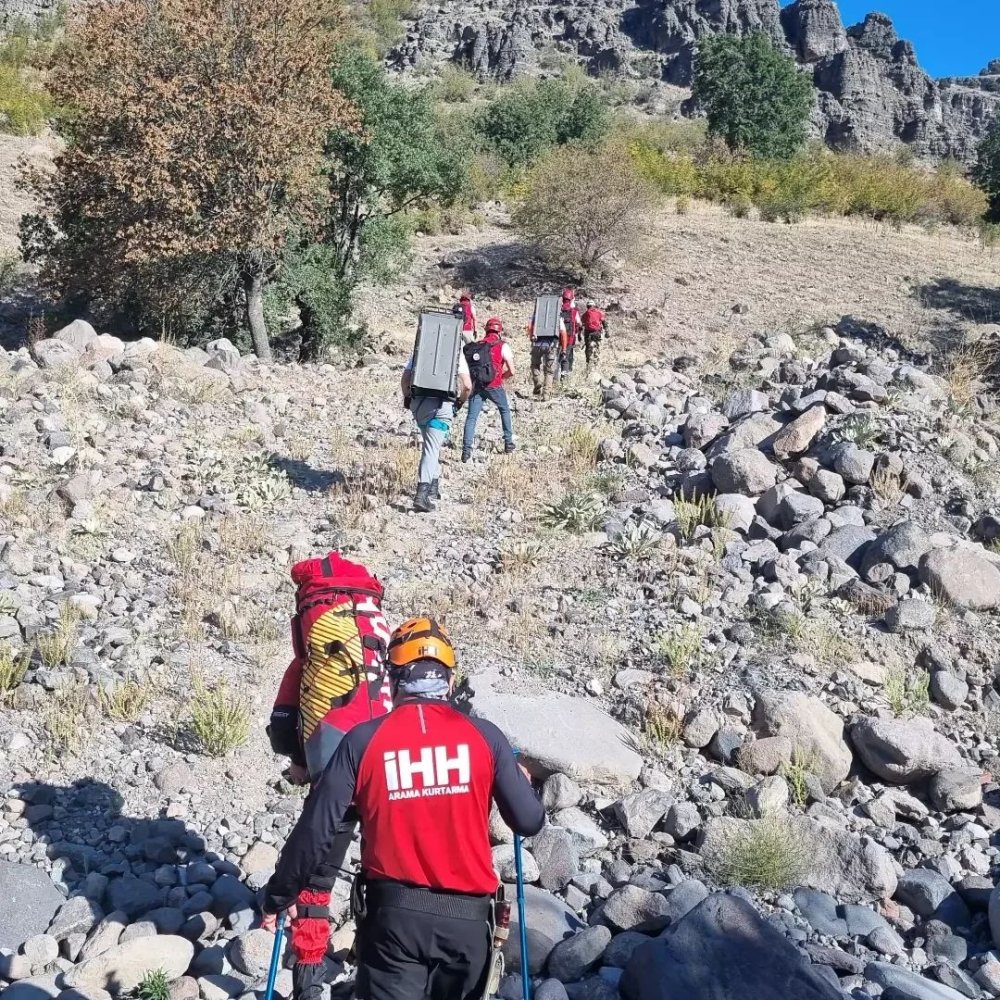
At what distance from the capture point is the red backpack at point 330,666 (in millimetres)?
3393

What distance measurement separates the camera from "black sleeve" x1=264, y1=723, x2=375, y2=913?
9.00 ft

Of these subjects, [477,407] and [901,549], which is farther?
[477,407]

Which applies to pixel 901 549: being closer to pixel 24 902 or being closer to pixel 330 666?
pixel 330 666

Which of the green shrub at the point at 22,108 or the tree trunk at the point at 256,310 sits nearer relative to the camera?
the tree trunk at the point at 256,310

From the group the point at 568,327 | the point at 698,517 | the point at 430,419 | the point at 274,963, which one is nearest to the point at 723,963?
the point at 274,963

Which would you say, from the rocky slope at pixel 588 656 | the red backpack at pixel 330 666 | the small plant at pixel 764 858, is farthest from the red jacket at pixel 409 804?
the small plant at pixel 764 858

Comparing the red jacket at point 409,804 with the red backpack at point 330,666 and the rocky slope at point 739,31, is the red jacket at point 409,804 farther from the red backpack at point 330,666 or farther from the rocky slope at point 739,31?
the rocky slope at point 739,31

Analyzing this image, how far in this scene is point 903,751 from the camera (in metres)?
5.36

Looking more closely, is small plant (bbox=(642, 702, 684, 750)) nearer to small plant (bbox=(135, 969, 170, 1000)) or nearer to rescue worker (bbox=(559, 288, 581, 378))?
small plant (bbox=(135, 969, 170, 1000))

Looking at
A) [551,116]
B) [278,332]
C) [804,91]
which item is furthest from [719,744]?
[804,91]

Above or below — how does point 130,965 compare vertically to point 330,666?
below

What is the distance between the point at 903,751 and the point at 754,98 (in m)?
38.9

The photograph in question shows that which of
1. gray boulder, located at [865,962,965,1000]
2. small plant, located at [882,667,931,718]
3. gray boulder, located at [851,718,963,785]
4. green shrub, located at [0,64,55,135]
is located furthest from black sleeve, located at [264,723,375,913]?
green shrub, located at [0,64,55,135]

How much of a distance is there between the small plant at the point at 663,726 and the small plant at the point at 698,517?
2.57m
